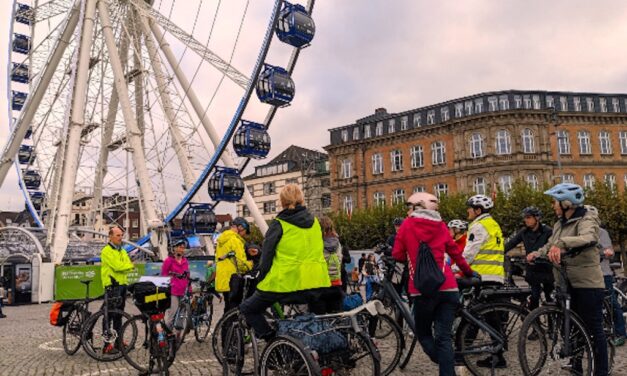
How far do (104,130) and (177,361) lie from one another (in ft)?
80.2

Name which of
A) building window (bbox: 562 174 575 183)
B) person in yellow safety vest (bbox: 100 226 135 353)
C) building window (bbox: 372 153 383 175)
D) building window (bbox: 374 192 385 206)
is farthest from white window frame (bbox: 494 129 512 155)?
person in yellow safety vest (bbox: 100 226 135 353)

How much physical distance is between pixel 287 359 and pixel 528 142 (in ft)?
156

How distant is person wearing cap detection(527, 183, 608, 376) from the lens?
525 centimetres

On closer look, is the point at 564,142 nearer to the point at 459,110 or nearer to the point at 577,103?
the point at 577,103

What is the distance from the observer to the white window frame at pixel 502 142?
4812 cm

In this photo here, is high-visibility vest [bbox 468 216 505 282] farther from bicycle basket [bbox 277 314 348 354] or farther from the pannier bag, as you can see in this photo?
the pannier bag

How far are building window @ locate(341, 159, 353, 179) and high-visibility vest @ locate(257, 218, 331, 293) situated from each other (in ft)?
178

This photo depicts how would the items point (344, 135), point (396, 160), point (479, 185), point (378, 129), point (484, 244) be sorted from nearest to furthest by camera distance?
point (484, 244)
point (479, 185)
point (396, 160)
point (378, 129)
point (344, 135)

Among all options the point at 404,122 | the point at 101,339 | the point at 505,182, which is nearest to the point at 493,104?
the point at 505,182

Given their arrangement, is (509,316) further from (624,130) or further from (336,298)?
(624,130)

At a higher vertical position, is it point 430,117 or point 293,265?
point 430,117

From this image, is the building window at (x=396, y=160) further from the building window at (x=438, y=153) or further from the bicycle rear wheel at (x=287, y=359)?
the bicycle rear wheel at (x=287, y=359)

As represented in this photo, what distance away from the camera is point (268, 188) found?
80562 millimetres

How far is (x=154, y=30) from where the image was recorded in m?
28.0
